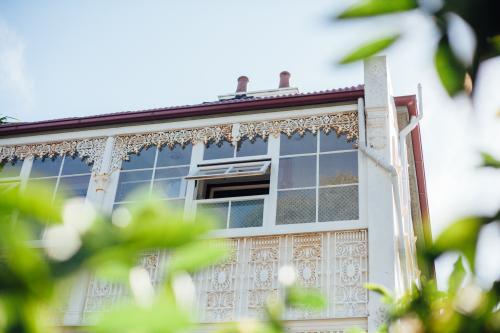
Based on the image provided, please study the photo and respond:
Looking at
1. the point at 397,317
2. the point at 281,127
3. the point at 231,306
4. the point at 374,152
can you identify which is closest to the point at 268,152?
the point at 281,127

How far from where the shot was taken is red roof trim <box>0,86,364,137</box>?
10141mm

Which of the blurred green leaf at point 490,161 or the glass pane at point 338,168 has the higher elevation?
the glass pane at point 338,168

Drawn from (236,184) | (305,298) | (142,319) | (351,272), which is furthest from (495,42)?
(236,184)

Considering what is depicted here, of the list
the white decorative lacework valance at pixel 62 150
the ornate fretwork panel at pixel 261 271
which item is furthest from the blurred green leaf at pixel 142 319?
the white decorative lacework valance at pixel 62 150

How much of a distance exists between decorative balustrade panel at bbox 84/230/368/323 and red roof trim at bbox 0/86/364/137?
2.35m

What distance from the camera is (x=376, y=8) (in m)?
0.63

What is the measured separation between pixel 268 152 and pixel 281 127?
0.48 meters

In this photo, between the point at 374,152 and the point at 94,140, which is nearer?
the point at 374,152

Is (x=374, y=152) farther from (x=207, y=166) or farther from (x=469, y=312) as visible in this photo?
Answer: (x=469, y=312)

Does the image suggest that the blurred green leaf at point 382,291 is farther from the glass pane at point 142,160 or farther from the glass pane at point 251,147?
the glass pane at point 142,160

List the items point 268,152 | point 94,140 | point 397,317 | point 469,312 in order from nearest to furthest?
point 469,312 → point 397,317 → point 268,152 → point 94,140

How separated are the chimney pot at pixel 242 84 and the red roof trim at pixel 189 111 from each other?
7.00 meters

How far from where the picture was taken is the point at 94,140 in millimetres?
11180

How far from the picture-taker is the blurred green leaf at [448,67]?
644 millimetres
